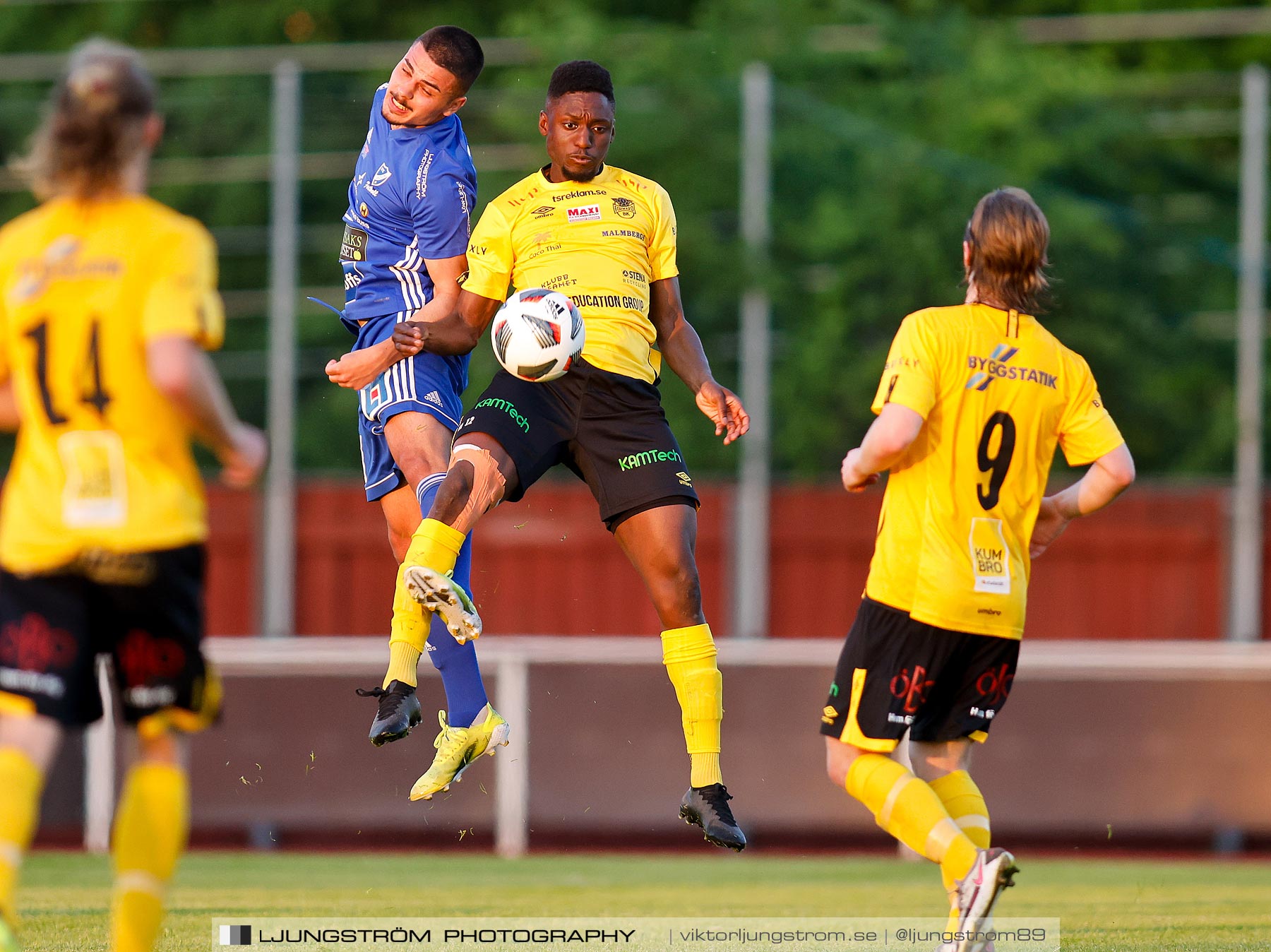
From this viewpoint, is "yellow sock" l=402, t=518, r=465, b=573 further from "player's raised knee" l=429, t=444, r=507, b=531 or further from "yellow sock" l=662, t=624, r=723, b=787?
"yellow sock" l=662, t=624, r=723, b=787

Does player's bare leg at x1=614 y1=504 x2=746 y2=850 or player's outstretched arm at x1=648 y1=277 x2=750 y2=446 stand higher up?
player's outstretched arm at x1=648 y1=277 x2=750 y2=446

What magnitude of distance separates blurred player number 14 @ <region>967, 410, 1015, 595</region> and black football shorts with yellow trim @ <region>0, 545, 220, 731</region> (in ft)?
7.83

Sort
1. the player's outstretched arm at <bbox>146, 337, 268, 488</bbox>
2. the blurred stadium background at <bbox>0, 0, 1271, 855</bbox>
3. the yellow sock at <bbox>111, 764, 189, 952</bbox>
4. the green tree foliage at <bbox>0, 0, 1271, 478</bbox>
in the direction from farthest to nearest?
the green tree foliage at <bbox>0, 0, 1271, 478</bbox> < the blurred stadium background at <bbox>0, 0, 1271, 855</bbox> < the yellow sock at <bbox>111, 764, 189, 952</bbox> < the player's outstretched arm at <bbox>146, 337, 268, 488</bbox>

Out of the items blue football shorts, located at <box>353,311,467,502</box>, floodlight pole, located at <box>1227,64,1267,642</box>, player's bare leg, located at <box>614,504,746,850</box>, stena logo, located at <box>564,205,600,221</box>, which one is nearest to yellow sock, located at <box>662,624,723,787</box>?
player's bare leg, located at <box>614,504,746,850</box>

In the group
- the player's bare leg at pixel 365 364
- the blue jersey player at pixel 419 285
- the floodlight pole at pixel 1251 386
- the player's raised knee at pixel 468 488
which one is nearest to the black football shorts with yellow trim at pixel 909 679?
the player's raised knee at pixel 468 488

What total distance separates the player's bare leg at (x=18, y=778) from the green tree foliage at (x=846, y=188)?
52.2 feet

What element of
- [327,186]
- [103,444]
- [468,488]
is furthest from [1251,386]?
[103,444]

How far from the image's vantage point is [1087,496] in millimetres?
6125

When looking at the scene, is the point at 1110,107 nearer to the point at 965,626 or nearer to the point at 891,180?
the point at 891,180

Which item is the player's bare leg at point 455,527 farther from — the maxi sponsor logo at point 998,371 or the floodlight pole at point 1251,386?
the floodlight pole at point 1251,386

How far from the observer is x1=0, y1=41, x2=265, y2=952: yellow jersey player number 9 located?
4535mm

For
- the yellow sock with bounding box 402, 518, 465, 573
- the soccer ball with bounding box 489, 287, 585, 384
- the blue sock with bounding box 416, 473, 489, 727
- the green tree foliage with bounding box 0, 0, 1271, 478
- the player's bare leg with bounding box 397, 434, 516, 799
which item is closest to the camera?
the player's bare leg with bounding box 397, 434, 516, 799

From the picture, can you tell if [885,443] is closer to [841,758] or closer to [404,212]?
[841,758]

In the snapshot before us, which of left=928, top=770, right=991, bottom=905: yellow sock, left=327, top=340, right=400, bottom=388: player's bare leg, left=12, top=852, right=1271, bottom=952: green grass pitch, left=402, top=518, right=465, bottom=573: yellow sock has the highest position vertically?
left=327, top=340, right=400, bottom=388: player's bare leg
